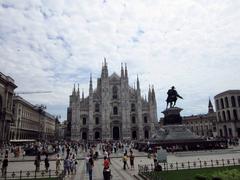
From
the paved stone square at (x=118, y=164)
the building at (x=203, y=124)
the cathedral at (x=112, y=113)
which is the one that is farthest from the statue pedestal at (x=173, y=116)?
the building at (x=203, y=124)

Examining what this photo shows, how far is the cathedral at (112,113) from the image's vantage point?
73250 millimetres

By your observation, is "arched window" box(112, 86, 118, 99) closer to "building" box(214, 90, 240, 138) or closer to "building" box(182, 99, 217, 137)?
"building" box(214, 90, 240, 138)

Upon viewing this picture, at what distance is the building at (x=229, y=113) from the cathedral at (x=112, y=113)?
66.1ft

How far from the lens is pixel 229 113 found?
6988 cm

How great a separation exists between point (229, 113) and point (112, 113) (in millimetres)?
35890

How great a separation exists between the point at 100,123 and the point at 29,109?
2287 centimetres

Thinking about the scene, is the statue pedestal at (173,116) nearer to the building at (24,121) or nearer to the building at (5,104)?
the building at (5,104)

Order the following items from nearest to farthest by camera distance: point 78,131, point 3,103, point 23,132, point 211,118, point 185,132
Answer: point 185,132 → point 3,103 → point 23,132 → point 78,131 → point 211,118

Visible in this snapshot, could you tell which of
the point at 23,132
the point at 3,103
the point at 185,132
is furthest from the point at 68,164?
the point at 23,132

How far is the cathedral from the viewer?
73250mm

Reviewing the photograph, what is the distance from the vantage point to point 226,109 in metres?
70.4

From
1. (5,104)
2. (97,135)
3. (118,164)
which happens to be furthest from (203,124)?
(118,164)

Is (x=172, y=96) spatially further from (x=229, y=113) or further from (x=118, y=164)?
(x=229, y=113)

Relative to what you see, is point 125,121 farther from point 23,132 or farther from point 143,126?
point 23,132
